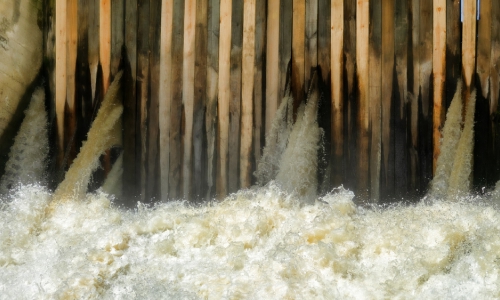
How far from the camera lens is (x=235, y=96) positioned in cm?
505

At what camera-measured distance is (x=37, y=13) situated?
5.92 m

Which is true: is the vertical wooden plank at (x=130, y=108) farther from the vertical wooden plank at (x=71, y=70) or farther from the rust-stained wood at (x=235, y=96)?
the rust-stained wood at (x=235, y=96)

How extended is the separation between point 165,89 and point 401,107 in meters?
1.98

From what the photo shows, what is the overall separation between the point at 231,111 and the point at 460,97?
1.77 meters

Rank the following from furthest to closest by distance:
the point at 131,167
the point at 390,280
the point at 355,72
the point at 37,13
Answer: the point at 37,13 < the point at 131,167 < the point at 355,72 < the point at 390,280

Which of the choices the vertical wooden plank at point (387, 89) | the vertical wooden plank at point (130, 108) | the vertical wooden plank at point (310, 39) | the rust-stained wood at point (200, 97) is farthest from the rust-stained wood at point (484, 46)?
the vertical wooden plank at point (130, 108)

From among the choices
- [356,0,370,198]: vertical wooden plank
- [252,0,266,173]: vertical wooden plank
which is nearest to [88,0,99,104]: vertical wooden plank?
[252,0,266,173]: vertical wooden plank

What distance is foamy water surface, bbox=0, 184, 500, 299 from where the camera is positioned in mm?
3613

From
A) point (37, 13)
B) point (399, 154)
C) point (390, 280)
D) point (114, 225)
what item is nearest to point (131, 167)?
point (114, 225)

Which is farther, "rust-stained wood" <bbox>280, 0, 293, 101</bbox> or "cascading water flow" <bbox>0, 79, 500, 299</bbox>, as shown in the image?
"rust-stained wood" <bbox>280, 0, 293, 101</bbox>

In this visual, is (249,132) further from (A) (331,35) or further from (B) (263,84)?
(A) (331,35)

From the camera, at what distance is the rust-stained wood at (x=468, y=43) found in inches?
176

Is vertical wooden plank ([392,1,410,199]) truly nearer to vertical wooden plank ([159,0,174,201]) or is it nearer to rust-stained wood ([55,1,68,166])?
vertical wooden plank ([159,0,174,201])

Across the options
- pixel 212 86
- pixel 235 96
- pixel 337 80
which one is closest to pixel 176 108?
pixel 212 86
